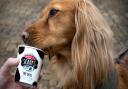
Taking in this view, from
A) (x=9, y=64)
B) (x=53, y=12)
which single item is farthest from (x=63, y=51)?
(x=9, y=64)

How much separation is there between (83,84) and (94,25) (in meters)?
0.48

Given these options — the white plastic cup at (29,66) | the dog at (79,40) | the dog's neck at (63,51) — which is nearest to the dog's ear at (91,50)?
the dog at (79,40)

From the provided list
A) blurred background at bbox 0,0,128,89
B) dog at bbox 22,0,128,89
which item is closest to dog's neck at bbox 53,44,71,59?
dog at bbox 22,0,128,89

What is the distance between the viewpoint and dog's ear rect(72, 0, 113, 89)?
8.61 ft

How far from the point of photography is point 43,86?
14.8ft

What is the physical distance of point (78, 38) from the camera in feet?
8.71

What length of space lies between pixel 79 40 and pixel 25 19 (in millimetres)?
3604

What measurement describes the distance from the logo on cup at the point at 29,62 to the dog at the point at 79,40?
0.34 meters

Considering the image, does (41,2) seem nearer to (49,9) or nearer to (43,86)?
(43,86)

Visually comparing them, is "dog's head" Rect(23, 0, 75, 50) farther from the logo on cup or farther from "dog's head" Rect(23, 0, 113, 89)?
the logo on cup

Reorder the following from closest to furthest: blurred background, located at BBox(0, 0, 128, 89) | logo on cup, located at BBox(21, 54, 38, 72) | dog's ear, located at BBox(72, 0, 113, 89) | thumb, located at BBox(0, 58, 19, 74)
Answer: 1. logo on cup, located at BBox(21, 54, 38, 72)
2. thumb, located at BBox(0, 58, 19, 74)
3. dog's ear, located at BBox(72, 0, 113, 89)
4. blurred background, located at BBox(0, 0, 128, 89)

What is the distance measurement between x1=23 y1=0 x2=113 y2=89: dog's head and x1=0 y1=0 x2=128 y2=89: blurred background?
1.98 meters

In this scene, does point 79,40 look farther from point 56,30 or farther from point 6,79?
point 6,79

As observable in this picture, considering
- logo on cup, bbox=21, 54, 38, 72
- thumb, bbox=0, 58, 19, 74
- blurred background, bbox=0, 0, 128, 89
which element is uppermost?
logo on cup, bbox=21, 54, 38, 72
